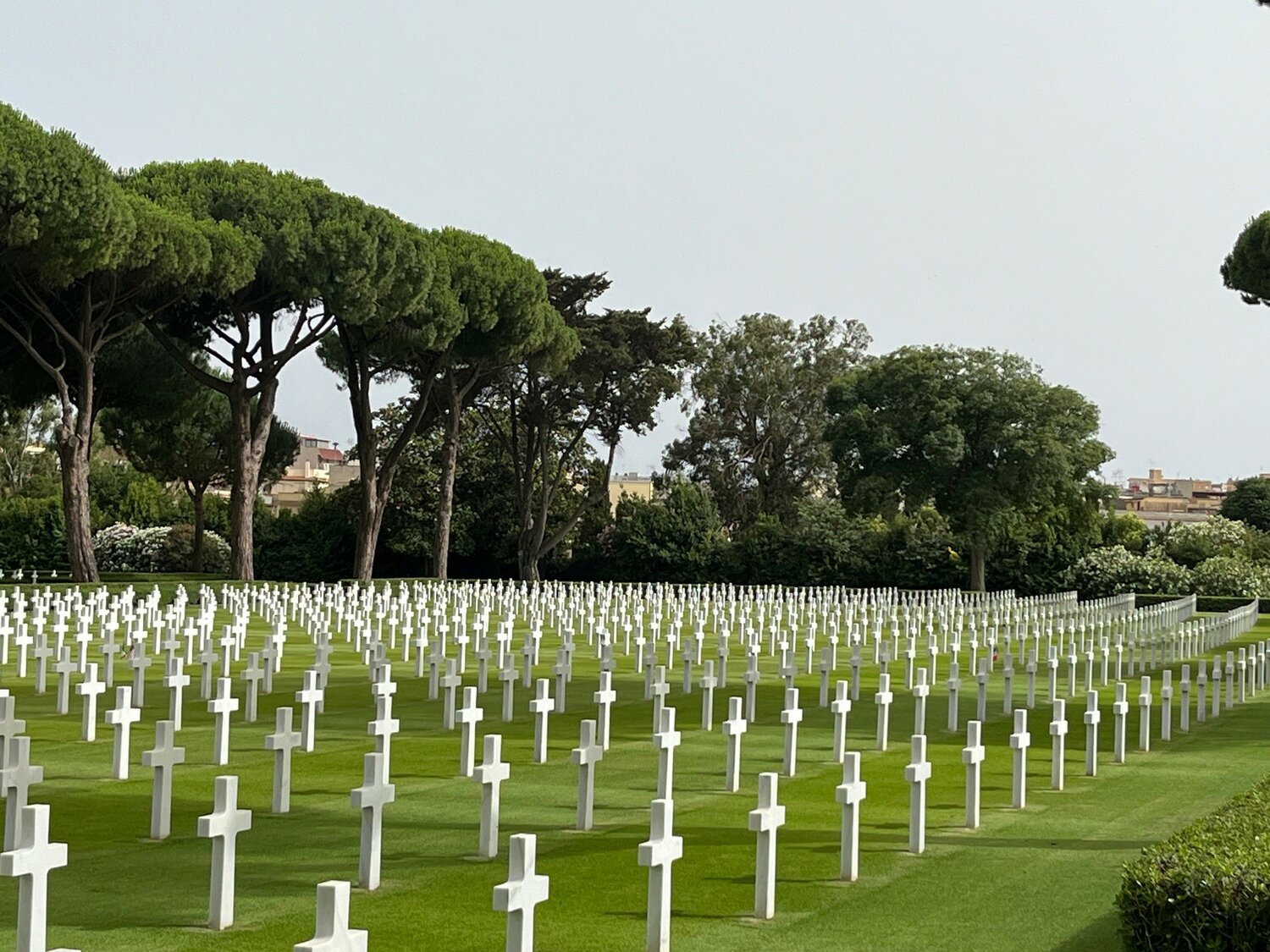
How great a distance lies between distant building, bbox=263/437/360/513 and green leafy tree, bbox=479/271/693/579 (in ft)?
108

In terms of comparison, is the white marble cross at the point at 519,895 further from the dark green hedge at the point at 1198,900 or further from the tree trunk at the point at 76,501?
the tree trunk at the point at 76,501

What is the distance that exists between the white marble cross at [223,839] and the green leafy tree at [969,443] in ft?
147

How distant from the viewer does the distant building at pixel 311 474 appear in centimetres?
10638

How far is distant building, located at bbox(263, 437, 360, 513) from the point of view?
4188 inches

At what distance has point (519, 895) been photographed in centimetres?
530

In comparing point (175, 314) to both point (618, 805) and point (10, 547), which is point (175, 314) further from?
point (618, 805)

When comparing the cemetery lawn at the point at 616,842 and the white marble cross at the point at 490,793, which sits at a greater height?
the white marble cross at the point at 490,793

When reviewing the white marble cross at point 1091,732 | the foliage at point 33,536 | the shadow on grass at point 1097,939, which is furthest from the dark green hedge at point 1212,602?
the shadow on grass at point 1097,939

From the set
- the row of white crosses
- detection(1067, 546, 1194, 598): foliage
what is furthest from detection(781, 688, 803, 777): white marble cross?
detection(1067, 546, 1194, 598): foliage

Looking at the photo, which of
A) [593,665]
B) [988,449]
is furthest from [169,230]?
[988,449]

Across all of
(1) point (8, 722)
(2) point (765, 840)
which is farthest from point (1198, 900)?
(1) point (8, 722)

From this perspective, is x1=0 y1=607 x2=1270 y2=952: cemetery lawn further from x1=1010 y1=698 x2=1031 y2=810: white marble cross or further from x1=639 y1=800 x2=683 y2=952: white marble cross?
x1=639 y1=800 x2=683 y2=952: white marble cross

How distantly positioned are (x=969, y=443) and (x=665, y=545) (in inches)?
535

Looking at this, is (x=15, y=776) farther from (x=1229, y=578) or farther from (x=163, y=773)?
(x=1229, y=578)
